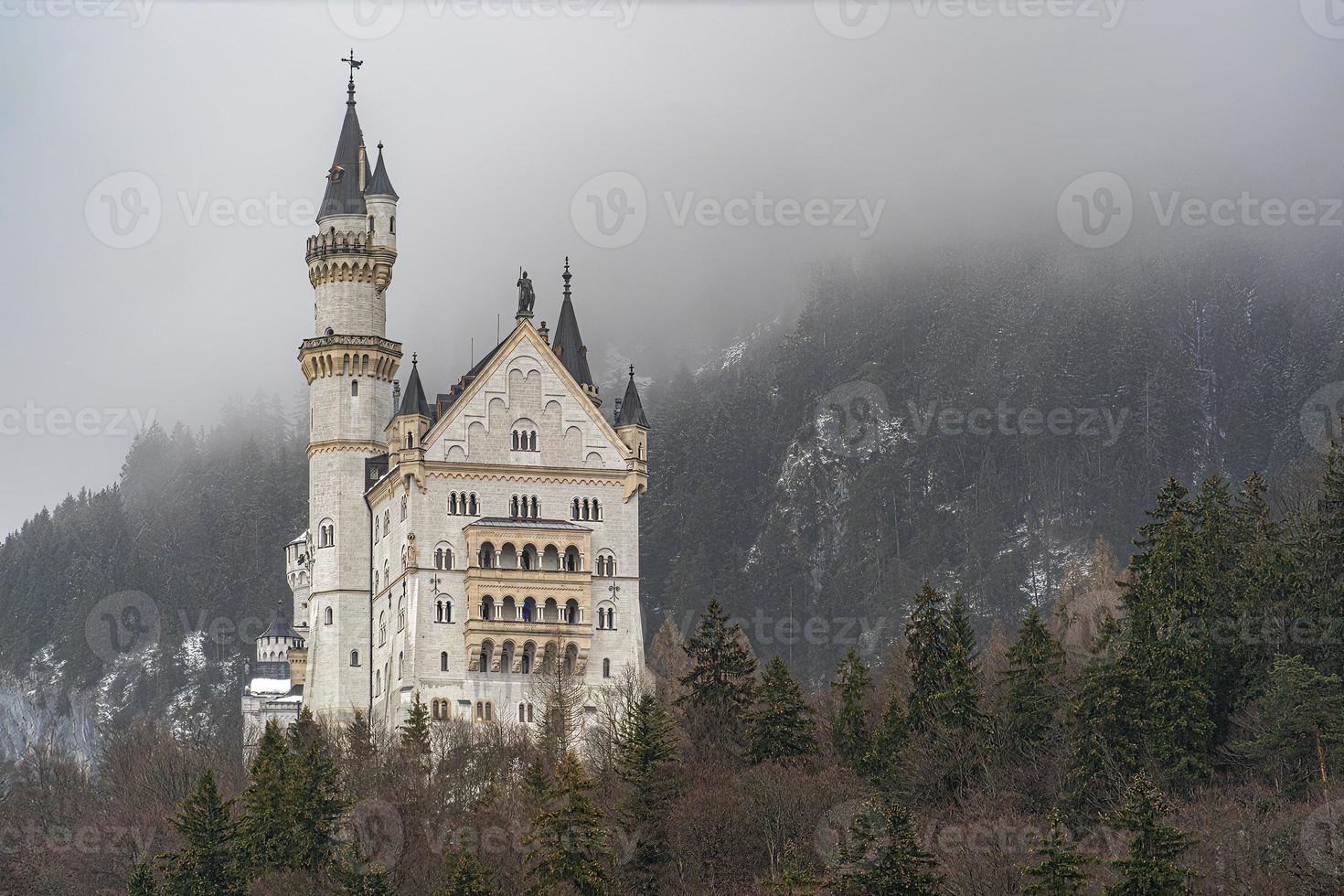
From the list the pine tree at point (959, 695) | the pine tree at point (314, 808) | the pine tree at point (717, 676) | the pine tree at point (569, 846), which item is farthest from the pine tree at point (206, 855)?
the pine tree at point (959, 695)

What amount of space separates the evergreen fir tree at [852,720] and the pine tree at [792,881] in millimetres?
11032

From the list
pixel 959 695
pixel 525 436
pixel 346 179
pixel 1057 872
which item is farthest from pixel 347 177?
pixel 1057 872

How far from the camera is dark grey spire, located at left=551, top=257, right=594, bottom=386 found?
122 metres

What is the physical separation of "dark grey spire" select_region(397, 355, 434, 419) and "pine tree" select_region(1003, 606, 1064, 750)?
35.7m

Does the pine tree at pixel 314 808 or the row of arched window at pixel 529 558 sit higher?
the row of arched window at pixel 529 558

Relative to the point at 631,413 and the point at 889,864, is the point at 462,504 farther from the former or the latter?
the point at 889,864

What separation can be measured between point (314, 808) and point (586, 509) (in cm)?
3126

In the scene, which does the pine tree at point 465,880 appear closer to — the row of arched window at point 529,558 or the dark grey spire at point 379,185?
the row of arched window at point 529,558

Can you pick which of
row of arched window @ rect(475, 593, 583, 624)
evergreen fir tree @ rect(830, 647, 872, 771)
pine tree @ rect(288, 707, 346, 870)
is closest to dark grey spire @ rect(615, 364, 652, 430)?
row of arched window @ rect(475, 593, 583, 624)

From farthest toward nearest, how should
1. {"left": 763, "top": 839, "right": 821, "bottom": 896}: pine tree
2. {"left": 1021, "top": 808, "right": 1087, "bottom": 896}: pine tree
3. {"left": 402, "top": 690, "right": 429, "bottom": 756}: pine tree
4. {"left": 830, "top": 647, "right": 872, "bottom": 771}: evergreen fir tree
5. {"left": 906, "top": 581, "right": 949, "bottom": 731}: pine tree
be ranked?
{"left": 402, "top": 690, "right": 429, "bottom": 756}: pine tree, {"left": 830, "top": 647, "right": 872, "bottom": 771}: evergreen fir tree, {"left": 906, "top": 581, "right": 949, "bottom": 731}: pine tree, {"left": 763, "top": 839, "right": 821, "bottom": 896}: pine tree, {"left": 1021, "top": 808, "right": 1087, "bottom": 896}: pine tree

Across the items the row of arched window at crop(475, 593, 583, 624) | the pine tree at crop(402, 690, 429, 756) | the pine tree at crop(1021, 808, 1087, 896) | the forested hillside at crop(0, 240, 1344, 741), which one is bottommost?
the pine tree at crop(1021, 808, 1087, 896)

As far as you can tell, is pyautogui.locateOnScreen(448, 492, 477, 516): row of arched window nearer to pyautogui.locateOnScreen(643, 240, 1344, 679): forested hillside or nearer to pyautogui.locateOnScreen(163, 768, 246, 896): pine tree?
pyautogui.locateOnScreen(163, 768, 246, 896): pine tree

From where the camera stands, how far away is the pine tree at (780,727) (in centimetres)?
8950

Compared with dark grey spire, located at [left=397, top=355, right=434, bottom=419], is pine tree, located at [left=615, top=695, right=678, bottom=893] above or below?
below
